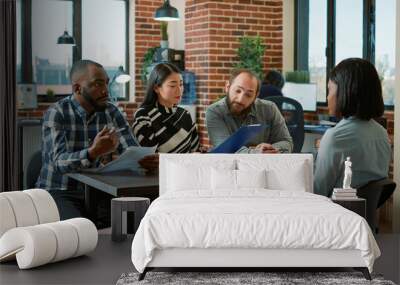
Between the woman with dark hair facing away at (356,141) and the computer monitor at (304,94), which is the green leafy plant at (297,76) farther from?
the woman with dark hair facing away at (356,141)

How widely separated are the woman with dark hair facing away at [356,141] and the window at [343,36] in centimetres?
23

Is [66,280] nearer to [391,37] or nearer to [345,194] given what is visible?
[345,194]

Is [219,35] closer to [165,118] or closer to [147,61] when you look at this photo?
[147,61]

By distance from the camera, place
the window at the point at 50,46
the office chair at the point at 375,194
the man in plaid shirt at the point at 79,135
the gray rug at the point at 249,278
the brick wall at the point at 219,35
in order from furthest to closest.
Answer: the brick wall at the point at 219,35
the man in plaid shirt at the point at 79,135
the window at the point at 50,46
the office chair at the point at 375,194
the gray rug at the point at 249,278

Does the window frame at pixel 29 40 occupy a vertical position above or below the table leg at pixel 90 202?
above

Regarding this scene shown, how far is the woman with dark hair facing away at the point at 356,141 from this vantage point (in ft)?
25.8

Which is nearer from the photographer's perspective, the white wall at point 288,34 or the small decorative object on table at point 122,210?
the small decorative object on table at point 122,210

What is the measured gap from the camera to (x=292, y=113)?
813cm

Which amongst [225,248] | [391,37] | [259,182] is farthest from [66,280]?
[391,37]

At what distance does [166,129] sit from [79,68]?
1110 millimetres

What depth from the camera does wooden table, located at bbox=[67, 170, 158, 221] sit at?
7.79 metres

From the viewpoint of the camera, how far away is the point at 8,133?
7.88 m

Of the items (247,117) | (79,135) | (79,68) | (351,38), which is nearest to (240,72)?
(247,117)

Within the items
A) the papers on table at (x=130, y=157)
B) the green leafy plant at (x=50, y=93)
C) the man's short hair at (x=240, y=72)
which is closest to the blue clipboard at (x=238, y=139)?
the man's short hair at (x=240, y=72)
